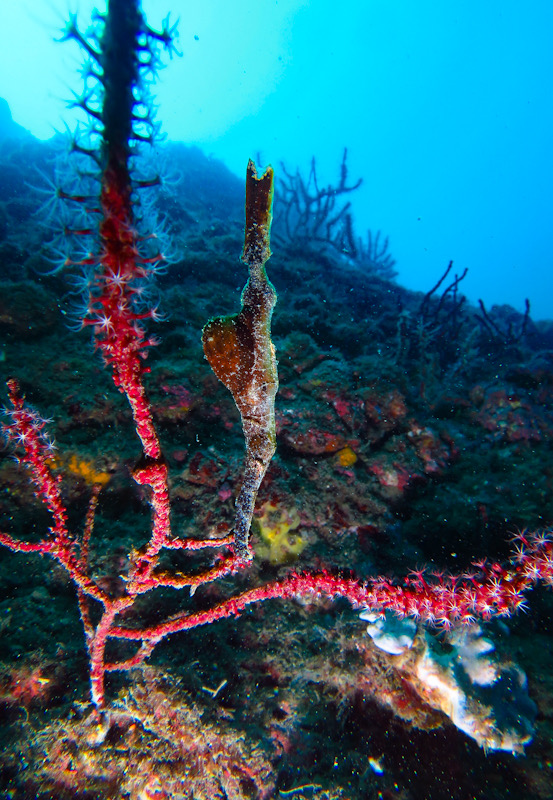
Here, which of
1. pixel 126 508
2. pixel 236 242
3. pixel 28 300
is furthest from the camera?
pixel 236 242

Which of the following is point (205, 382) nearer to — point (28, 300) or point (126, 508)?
point (126, 508)

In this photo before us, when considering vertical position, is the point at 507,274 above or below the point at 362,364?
above

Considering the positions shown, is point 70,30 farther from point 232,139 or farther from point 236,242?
point 232,139

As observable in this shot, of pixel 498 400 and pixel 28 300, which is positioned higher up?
pixel 28 300

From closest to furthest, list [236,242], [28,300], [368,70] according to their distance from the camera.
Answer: [28,300] → [236,242] → [368,70]

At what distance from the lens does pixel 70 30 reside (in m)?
1.28

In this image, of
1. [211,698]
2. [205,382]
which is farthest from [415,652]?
[205,382]

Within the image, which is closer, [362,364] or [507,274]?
[362,364]

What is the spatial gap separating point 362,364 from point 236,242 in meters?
4.42

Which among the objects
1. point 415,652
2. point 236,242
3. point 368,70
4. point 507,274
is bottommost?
point 415,652

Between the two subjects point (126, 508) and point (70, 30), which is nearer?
point (70, 30)

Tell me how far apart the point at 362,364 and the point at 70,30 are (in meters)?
3.71

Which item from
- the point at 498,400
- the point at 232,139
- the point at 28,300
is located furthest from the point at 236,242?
the point at 232,139

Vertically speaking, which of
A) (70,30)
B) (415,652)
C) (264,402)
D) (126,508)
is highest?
(70,30)
